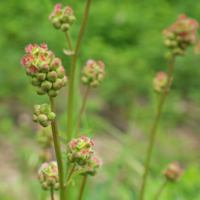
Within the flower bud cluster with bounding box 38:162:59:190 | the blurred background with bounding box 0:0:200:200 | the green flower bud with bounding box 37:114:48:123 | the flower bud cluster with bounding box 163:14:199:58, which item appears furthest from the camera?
the blurred background with bounding box 0:0:200:200

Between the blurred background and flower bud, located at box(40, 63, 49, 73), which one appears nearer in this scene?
flower bud, located at box(40, 63, 49, 73)

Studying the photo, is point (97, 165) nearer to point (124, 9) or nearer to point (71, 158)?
point (71, 158)

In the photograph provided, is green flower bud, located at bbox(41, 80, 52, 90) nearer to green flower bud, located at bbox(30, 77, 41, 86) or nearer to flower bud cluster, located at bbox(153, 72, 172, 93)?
green flower bud, located at bbox(30, 77, 41, 86)

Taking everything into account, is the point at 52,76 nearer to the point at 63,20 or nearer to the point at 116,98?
the point at 63,20

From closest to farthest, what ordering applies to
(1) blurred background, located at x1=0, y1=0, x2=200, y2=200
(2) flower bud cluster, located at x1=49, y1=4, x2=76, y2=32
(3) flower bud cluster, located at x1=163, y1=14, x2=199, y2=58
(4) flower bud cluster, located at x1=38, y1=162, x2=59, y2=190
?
(4) flower bud cluster, located at x1=38, y1=162, x2=59, y2=190, (2) flower bud cluster, located at x1=49, y1=4, x2=76, y2=32, (3) flower bud cluster, located at x1=163, y1=14, x2=199, y2=58, (1) blurred background, located at x1=0, y1=0, x2=200, y2=200

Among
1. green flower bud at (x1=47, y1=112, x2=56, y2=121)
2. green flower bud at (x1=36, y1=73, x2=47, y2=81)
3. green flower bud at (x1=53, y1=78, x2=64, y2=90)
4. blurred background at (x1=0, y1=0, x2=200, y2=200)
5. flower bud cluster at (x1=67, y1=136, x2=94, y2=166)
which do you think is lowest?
blurred background at (x1=0, y1=0, x2=200, y2=200)

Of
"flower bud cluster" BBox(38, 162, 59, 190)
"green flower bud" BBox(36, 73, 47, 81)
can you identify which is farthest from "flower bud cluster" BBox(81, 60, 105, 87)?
"green flower bud" BBox(36, 73, 47, 81)

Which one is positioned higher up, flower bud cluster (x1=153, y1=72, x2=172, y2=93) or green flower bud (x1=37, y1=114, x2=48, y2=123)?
green flower bud (x1=37, y1=114, x2=48, y2=123)
